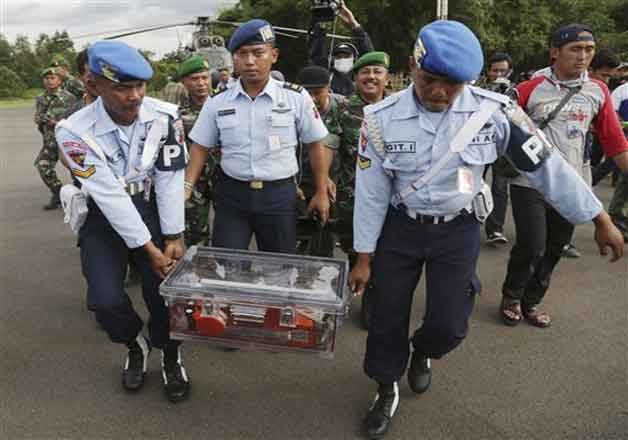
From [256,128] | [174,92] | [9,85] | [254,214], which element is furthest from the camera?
[9,85]

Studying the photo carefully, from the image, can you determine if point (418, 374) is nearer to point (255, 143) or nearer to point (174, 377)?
point (174, 377)

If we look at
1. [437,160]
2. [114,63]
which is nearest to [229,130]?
[114,63]

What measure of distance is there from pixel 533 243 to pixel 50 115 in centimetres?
616

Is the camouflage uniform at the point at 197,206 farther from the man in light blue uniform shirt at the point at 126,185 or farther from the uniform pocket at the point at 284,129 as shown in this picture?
the man in light blue uniform shirt at the point at 126,185

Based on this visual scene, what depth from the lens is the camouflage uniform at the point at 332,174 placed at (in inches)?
142

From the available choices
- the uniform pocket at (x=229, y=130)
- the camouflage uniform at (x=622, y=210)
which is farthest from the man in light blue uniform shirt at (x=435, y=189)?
the camouflage uniform at (x=622, y=210)

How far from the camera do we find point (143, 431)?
8.25 feet

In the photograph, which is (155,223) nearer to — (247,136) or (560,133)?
(247,136)

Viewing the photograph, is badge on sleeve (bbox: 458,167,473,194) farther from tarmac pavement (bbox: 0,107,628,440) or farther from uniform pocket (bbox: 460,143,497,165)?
tarmac pavement (bbox: 0,107,628,440)

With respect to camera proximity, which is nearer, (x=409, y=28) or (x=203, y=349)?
(x=203, y=349)

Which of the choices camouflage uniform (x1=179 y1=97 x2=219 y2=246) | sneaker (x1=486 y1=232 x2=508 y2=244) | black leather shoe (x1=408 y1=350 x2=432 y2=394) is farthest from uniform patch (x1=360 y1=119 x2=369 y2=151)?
sneaker (x1=486 y1=232 x2=508 y2=244)

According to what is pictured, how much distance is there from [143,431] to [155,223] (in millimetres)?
1049

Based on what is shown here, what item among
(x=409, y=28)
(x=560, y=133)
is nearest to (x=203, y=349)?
(x=560, y=133)

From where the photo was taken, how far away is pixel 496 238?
5.21m
